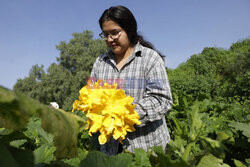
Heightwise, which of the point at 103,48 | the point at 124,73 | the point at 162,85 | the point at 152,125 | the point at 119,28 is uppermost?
the point at 103,48

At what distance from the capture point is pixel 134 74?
2.05 metres

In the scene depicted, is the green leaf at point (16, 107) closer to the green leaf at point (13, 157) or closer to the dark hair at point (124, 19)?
the green leaf at point (13, 157)

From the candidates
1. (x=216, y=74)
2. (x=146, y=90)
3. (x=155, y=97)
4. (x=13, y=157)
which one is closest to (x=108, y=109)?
(x=13, y=157)

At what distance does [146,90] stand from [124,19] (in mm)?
770

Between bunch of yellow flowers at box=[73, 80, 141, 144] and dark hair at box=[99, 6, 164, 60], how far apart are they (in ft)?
3.77

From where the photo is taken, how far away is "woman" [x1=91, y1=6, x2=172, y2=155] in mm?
1858

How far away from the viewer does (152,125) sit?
1.98 meters

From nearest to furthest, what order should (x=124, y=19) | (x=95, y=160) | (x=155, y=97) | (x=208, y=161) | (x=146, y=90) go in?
1. (x=95, y=160)
2. (x=208, y=161)
3. (x=155, y=97)
4. (x=146, y=90)
5. (x=124, y=19)

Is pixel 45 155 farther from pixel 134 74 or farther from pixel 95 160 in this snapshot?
pixel 134 74

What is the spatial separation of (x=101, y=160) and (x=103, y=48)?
29532 millimetres

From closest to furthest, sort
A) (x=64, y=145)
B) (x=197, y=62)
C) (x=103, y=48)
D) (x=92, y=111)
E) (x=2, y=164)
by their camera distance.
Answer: (x=2, y=164) → (x=64, y=145) → (x=92, y=111) → (x=197, y=62) → (x=103, y=48)

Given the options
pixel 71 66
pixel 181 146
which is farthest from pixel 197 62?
pixel 181 146

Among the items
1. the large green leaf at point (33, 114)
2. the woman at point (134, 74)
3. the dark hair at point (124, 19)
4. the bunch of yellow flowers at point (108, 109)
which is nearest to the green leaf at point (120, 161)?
the large green leaf at point (33, 114)

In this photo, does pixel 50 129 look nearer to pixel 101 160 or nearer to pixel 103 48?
pixel 101 160
